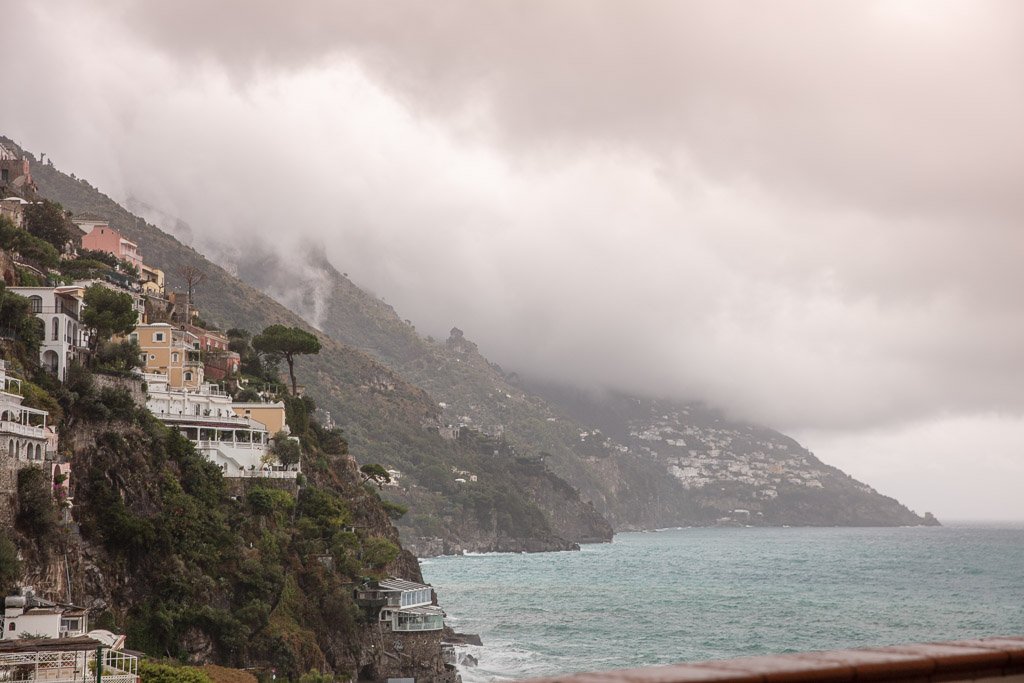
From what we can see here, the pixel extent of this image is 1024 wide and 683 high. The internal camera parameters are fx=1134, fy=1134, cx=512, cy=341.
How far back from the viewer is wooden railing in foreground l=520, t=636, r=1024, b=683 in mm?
4445

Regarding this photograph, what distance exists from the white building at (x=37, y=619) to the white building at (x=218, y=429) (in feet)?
62.9

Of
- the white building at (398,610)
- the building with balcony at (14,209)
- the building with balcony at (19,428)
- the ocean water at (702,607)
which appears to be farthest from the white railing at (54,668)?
the building with balcony at (14,209)

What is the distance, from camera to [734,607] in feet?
341

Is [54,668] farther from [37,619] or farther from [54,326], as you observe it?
[54,326]

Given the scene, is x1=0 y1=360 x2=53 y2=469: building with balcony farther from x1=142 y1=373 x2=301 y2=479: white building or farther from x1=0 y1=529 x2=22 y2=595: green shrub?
x1=142 y1=373 x2=301 y2=479: white building

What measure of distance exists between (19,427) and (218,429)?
745 inches

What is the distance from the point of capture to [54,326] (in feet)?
172

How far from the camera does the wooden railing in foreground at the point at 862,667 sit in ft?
14.6

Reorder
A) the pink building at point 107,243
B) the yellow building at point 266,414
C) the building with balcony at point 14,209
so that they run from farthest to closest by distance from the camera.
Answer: the pink building at point 107,243 → the building with balcony at point 14,209 → the yellow building at point 266,414

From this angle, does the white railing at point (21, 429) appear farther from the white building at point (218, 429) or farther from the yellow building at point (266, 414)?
the yellow building at point (266, 414)

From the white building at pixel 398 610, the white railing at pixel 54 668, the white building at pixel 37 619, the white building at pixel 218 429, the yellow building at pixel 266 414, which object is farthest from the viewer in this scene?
the yellow building at pixel 266 414

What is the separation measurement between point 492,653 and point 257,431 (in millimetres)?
21385

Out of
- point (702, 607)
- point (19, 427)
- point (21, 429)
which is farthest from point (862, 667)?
point (702, 607)

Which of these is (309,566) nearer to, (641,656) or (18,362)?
(18,362)
